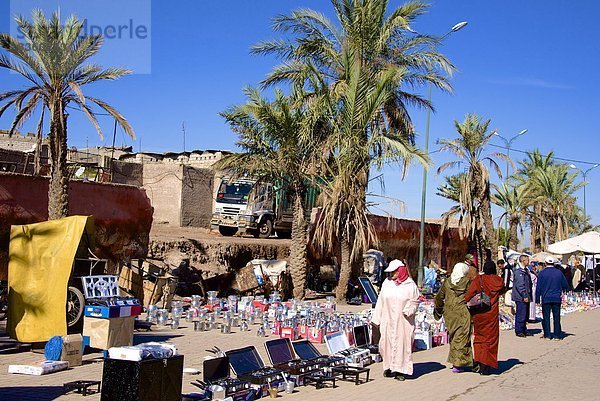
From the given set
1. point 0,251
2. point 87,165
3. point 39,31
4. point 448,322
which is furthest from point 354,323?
point 87,165

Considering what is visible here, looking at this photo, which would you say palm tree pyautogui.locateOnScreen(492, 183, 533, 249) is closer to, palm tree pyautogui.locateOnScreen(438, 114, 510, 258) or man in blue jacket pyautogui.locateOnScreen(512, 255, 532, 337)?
palm tree pyautogui.locateOnScreen(438, 114, 510, 258)

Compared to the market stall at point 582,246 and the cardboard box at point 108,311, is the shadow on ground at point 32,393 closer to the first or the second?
the cardboard box at point 108,311

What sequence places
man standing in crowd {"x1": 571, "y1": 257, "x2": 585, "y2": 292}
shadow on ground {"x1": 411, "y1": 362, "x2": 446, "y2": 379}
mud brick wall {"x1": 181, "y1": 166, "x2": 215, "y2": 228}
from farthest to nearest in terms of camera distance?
man standing in crowd {"x1": 571, "y1": 257, "x2": 585, "y2": 292}, mud brick wall {"x1": 181, "y1": 166, "x2": 215, "y2": 228}, shadow on ground {"x1": 411, "y1": 362, "x2": 446, "y2": 379}

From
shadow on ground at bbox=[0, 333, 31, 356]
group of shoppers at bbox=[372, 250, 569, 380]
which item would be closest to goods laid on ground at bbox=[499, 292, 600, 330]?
group of shoppers at bbox=[372, 250, 569, 380]

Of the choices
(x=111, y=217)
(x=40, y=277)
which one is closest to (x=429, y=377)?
(x=40, y=277)

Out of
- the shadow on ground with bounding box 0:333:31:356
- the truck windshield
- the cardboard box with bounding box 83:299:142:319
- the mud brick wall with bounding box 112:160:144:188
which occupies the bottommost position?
the shadow on ground with bounding box 0:333:31:356

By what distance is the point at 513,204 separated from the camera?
38.4 metres

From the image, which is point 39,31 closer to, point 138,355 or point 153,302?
point 153,302

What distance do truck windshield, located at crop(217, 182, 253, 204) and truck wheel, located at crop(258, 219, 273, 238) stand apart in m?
1.50

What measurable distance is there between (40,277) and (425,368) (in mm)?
6101

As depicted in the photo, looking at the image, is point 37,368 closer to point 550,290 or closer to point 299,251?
point 550,290

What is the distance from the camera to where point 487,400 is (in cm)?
834

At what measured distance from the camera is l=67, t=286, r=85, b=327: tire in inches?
410

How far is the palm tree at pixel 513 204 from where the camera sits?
38375mm
